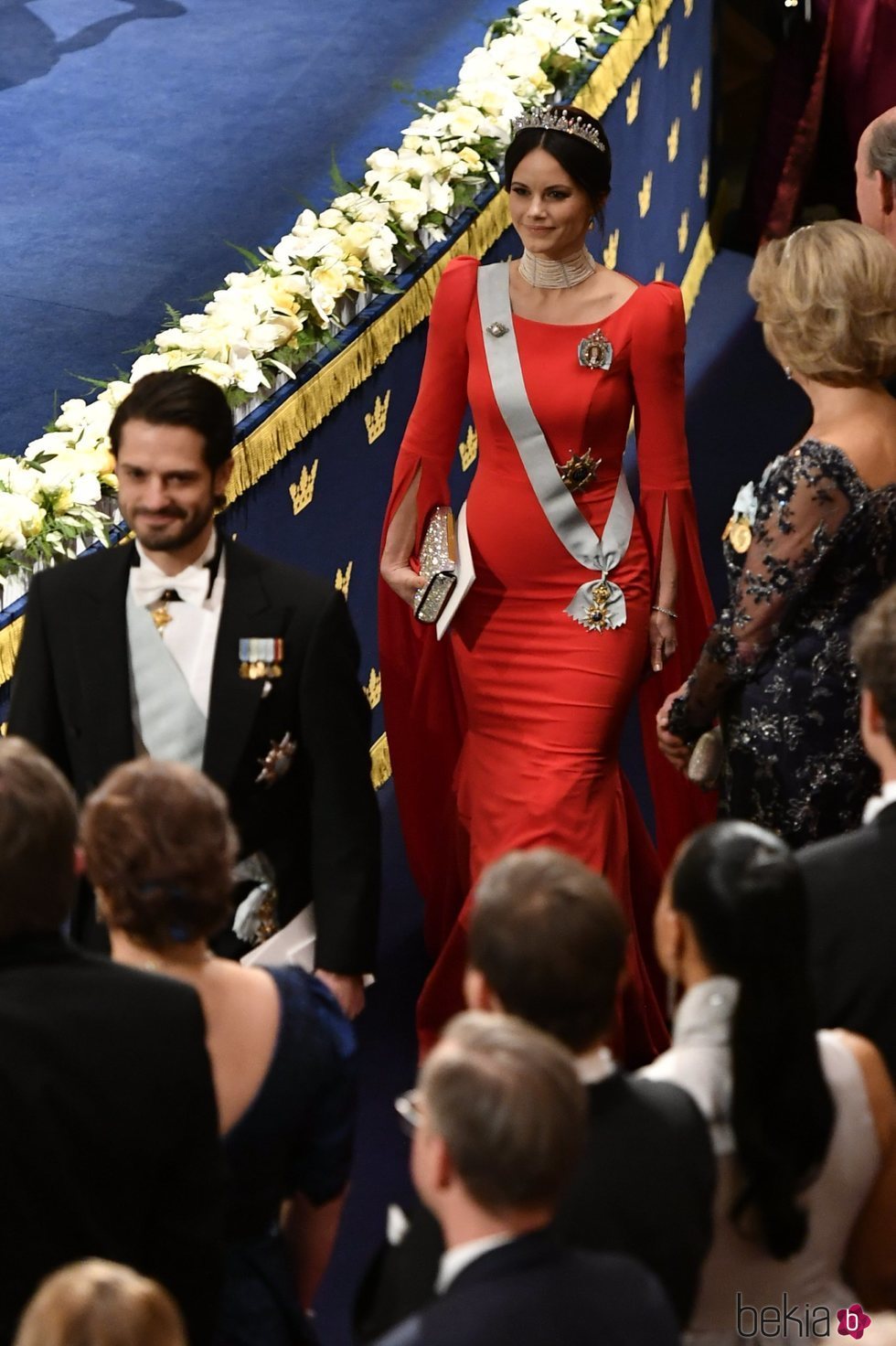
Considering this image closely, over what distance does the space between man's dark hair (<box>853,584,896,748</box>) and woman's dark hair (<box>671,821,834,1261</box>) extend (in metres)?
0.39

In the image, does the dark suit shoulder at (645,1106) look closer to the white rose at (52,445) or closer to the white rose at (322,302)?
the white rose at (52,445)

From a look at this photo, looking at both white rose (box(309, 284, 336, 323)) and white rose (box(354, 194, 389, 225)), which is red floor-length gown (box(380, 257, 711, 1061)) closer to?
white rose (box(309, 284, 336, 323))

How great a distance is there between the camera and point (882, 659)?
9.55 ft

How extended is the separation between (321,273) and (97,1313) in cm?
376

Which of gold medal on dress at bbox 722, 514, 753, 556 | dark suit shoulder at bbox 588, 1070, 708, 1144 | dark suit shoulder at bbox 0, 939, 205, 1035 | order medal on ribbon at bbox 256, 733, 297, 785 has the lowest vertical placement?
order medal on ribbon at bbox 256, 733, 297, 785

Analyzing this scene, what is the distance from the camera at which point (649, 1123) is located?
2.41 meters

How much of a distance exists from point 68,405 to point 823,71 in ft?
14.6

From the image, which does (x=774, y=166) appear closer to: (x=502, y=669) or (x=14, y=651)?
(x=502, y=669)

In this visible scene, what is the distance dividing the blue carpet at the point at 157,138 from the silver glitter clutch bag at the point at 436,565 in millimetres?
1735

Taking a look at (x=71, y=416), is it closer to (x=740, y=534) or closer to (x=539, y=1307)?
(x=740, y=534)

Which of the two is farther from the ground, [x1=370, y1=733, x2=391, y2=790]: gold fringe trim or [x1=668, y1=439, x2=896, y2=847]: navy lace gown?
[x1=668, y1=439, x2=896, y2=847]: navy lace gown

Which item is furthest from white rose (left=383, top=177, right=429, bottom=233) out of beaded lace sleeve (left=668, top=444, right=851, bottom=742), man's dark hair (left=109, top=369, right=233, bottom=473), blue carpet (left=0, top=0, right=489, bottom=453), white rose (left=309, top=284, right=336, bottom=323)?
man's dark hair (left=109, top=369, right=233, bottom=473)

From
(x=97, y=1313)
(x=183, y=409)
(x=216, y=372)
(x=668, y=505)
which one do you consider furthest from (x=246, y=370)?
(x=97, y=1313)

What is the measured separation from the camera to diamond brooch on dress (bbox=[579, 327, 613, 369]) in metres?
4.48
